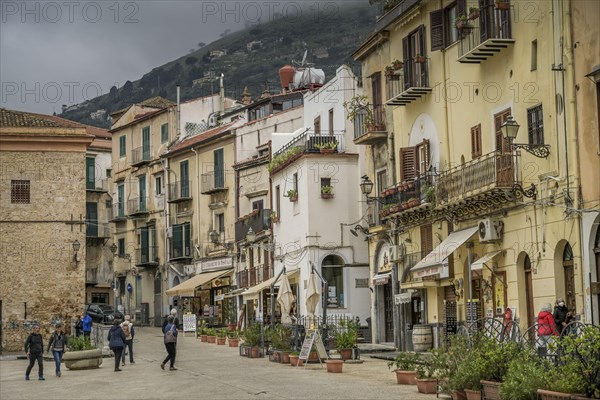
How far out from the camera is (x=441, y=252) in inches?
1329

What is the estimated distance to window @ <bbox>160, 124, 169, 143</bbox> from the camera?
233ft

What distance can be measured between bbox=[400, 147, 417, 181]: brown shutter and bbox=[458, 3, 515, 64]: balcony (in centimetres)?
642

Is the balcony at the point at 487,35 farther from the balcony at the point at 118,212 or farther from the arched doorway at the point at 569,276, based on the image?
the balcony at the point at 118,212

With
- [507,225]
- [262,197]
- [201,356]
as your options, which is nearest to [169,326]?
[201,356]

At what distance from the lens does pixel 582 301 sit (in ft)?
87.2

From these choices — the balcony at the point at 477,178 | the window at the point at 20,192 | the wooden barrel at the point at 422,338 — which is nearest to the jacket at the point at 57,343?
the wooden barrel at the point at 422,338

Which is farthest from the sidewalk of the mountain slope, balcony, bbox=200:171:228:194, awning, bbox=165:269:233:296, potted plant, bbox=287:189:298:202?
the mountain slope

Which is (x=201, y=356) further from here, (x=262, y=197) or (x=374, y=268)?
(x=262, y=197)

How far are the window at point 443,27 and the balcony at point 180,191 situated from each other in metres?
33.6

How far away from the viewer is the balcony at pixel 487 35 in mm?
29859

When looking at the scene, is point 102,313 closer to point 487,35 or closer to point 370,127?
point 370,127

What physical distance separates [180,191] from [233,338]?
24.2 m

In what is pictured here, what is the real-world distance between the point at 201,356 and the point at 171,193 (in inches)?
1233

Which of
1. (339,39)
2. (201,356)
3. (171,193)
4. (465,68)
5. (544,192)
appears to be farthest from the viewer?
(339,39)
